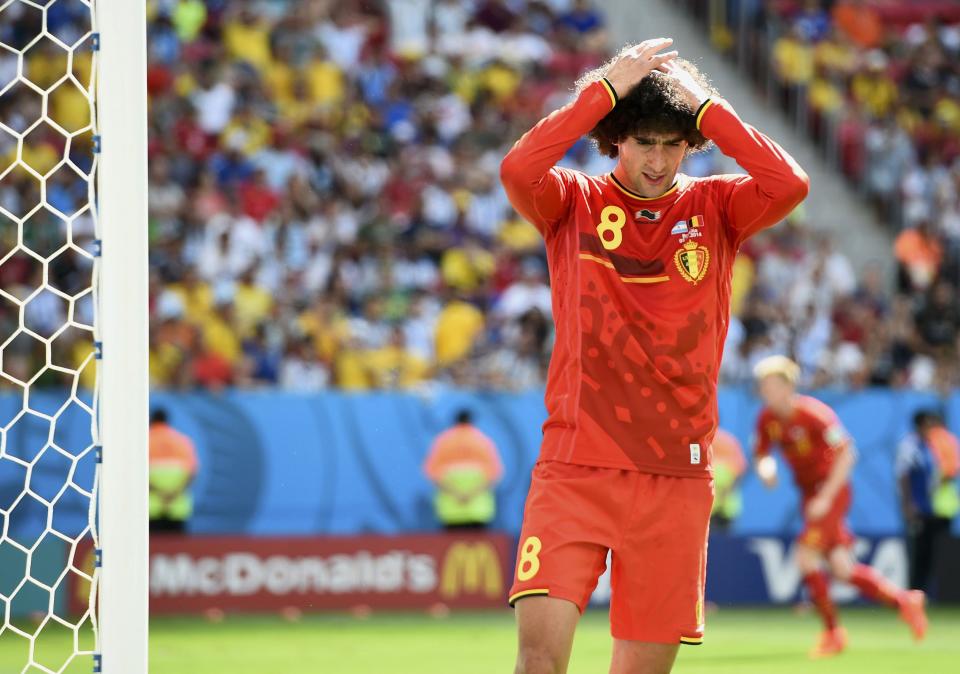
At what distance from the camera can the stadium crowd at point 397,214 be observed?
1543cm

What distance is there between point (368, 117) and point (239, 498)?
5.44 meters

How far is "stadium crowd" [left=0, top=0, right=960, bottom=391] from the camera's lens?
1543 centimetres

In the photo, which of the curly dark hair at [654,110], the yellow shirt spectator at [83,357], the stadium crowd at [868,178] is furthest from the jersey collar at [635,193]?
the stadium crowd at [868,178]

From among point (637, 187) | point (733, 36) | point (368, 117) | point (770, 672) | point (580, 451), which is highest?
point (733, 36)

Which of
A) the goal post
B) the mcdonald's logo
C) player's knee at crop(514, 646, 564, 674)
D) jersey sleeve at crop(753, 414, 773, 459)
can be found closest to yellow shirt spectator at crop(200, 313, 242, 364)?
the mcdonald's logo

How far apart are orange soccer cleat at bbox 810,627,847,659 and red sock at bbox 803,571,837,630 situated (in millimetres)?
48

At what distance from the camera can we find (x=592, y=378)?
484 centimetres

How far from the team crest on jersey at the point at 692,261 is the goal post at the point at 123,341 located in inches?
65.0

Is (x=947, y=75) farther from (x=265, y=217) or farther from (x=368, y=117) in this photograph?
(x=265, y=217)

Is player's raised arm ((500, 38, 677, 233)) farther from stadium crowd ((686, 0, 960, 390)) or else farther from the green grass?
stadium crowd ((686, 0, 960, 390))

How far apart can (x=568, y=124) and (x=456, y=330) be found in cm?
A: 1125

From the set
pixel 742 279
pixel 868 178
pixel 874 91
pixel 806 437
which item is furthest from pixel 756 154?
pixel 874 91

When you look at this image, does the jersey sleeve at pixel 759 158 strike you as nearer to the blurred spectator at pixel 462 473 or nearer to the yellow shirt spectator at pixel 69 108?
the blurred spectator at pixel 462 473

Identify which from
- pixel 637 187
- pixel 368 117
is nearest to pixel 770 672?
pixel 637 187
